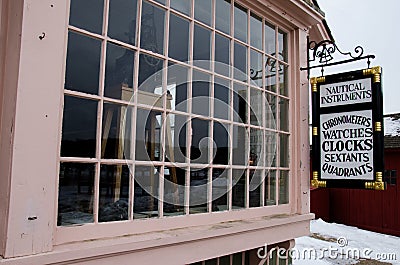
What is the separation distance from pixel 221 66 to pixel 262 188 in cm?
100

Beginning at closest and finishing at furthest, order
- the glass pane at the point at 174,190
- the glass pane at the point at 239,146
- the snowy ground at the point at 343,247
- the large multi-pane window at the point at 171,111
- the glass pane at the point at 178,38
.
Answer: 1. the large multi-pane window at the point at 171,111
2. the glass pane at the point at 174,190
3. the glass pane at the point at 178,38
4. the glass pane at the point at 239,146
5. the snowy ground at the point at 343,247

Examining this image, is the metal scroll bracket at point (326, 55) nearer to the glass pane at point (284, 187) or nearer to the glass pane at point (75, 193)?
the glass pane at point (284, 187)

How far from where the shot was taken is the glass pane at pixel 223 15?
2.60 metres

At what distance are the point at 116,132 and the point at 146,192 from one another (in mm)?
386

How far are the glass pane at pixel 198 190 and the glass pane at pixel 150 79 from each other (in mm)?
534

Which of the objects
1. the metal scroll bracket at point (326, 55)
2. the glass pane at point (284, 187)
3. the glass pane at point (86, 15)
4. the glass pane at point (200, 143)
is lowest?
the glass pane at point (284, 187)

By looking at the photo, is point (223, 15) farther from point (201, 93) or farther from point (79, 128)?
point (79, 128)

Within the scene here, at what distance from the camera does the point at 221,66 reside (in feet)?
8.55

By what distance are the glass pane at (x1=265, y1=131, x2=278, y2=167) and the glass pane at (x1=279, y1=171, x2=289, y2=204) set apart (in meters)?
0.16

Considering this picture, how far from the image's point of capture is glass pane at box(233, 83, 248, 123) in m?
2.67

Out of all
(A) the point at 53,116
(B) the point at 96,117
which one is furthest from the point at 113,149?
(A) the point at 53,116

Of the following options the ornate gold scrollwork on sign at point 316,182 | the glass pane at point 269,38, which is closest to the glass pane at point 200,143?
the glass pane at point 269,38

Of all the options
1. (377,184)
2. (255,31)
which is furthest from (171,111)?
(377,184)

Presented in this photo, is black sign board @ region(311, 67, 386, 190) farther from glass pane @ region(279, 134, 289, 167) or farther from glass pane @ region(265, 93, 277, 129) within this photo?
glass pane @ region(265, 93, 277, 129)
